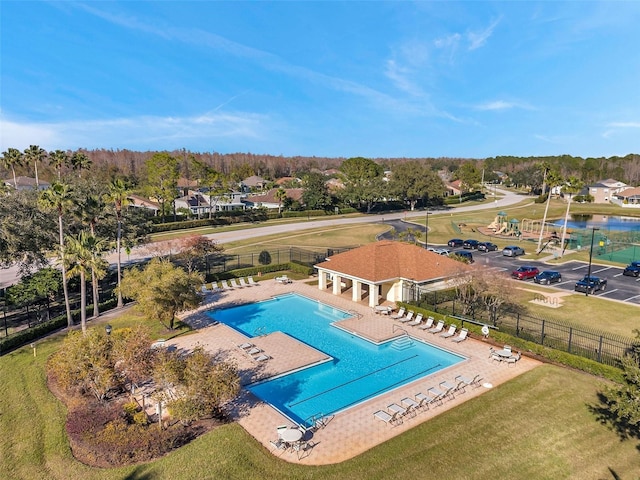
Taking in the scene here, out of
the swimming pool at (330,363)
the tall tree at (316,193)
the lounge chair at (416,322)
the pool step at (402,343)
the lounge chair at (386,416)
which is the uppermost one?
the tall tree at (316,193)

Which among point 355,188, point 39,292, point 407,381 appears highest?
point 355,188

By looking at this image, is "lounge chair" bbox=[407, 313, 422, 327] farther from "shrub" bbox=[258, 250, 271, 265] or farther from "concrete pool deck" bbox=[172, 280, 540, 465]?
"shrub" bbox=[258, 250, 271, 265]

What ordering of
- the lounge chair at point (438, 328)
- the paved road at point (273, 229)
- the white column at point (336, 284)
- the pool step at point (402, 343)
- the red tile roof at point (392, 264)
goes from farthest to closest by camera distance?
the paved road at point (273, 229) → the white column at point (336, 284) → the red tile roof at point (392, 264) → the lounge chair at point (438, 328) → the pool step at point (402, 343)

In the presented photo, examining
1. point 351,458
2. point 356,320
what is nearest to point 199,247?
point 356,320

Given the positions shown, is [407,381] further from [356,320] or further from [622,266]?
[622,266]

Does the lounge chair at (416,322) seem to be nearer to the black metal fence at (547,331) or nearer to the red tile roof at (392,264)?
the black metal fence at (547,331)

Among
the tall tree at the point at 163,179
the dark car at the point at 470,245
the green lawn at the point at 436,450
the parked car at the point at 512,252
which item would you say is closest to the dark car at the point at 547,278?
the parked car at the point at 512,252
